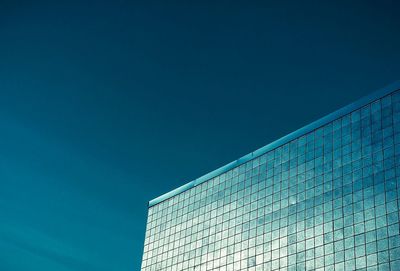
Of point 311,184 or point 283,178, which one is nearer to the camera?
point 311,184

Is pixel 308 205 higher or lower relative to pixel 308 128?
lower

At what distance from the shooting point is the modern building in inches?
2461

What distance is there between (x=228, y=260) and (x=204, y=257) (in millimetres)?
5607

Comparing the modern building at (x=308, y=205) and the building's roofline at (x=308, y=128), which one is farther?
the building's roofline at (x=308, y=128)

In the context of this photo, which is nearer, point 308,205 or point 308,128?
point 308,205

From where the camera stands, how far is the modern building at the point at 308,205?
62500 millimetres

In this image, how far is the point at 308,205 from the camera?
71.2 m

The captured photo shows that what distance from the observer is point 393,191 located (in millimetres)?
61094

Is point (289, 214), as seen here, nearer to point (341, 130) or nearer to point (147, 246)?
point (341, 130)

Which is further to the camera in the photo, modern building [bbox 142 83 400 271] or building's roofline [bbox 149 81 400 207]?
building's roofline [bbox 149 81 400 207]

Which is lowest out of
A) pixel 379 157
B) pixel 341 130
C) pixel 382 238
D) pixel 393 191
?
pixel 382 238

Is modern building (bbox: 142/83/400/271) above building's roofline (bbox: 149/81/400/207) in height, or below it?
below

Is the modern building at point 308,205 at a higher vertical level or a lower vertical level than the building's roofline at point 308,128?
lower

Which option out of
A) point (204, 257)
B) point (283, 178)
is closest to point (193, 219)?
point (204, 257)
